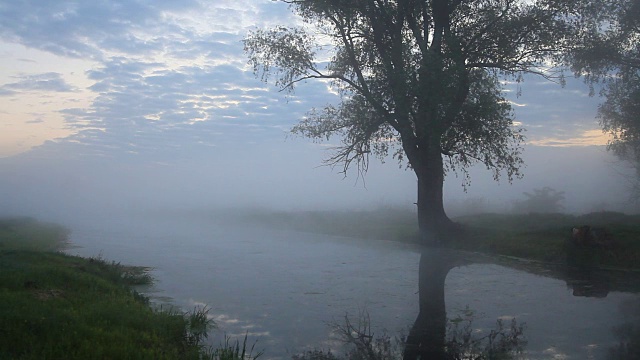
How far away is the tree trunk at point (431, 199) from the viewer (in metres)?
32.0

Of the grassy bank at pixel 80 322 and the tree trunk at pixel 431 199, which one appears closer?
the grassy bank at pixel 80 322

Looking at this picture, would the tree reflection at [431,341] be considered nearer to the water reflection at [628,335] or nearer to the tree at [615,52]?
the water reflection at [628,335]

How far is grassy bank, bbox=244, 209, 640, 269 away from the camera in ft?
76.8

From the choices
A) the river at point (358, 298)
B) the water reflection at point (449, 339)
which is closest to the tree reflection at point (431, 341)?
the water reflection at point (449, 339)

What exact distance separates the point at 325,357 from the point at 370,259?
17.5m

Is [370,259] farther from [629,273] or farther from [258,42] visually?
[258,42]

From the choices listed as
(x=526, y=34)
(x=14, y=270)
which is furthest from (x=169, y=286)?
(x=526, y=34)

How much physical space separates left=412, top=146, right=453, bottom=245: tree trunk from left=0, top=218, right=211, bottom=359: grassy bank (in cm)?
2013

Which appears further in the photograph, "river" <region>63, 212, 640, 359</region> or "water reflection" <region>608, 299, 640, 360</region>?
"river" <region>63, 212, 640, 359</region>

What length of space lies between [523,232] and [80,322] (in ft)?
82.5

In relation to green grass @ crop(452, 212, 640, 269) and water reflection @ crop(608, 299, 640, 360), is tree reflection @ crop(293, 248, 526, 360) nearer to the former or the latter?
water reflection @ crop(608, 299, 640, 360)

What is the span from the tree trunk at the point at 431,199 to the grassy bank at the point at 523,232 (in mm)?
1212

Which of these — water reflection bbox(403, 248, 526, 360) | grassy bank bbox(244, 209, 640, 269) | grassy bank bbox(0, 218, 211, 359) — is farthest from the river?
grassy bank bbox(244, 209, 640, 269)

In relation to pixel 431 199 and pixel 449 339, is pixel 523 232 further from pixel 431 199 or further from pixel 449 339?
pixel 449 339
